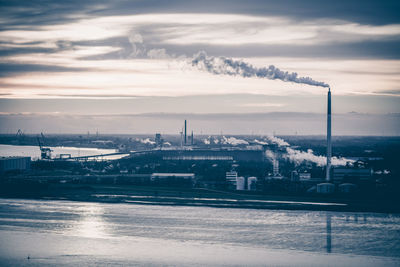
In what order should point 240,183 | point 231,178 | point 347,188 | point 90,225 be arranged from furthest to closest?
point 231,178, point 240,183, point 347,188, point 90,225

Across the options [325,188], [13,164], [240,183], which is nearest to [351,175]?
[325,188]

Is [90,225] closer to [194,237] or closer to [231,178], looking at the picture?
[194,237]

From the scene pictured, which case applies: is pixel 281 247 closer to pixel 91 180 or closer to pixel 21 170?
pixel 91 180

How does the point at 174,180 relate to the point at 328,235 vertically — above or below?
above

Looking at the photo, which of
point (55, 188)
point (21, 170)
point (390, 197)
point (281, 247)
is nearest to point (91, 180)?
point (55, 188)

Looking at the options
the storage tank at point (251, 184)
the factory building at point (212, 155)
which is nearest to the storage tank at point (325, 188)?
the storage tank at point (251, 184)

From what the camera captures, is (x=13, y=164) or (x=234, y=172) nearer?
(x=234, y=172)

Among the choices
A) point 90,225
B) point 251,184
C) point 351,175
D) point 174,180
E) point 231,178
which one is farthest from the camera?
point 174,180

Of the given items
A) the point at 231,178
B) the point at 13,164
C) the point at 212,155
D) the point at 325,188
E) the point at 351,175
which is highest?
the point at 212,155

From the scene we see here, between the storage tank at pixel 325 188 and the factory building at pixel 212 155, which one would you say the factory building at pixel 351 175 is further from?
the factory building at pixel 212 155
